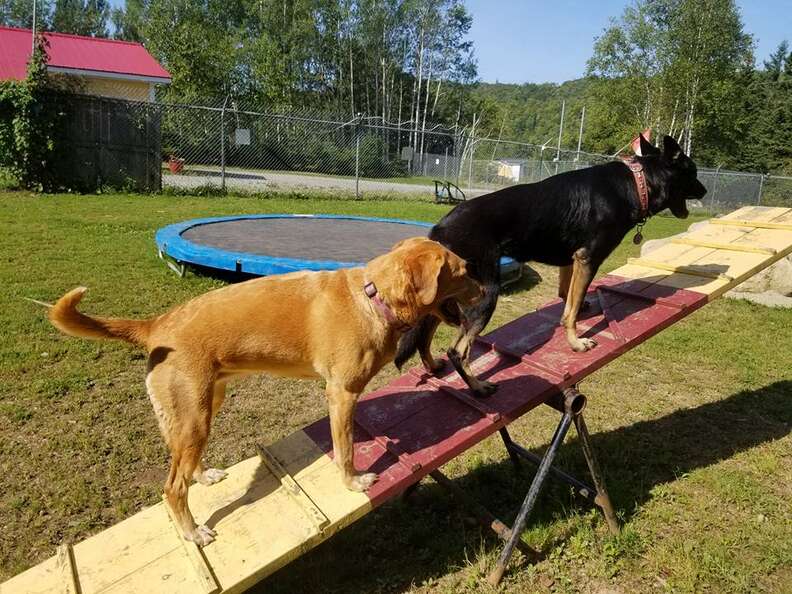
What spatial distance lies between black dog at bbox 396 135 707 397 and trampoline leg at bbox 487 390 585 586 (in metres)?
0.47

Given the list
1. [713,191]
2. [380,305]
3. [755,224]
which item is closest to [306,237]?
[755,224]

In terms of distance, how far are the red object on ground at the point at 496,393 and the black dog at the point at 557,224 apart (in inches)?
7.2

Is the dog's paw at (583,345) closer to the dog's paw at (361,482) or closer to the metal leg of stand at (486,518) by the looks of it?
the metal leg of stand at (486,518)

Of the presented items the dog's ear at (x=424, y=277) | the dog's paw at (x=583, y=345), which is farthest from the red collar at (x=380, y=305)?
the dog's paw at (x=583, y=345)

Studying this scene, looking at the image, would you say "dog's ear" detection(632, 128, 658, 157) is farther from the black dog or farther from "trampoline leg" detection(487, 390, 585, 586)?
"trampoline leg" detection(487, 390, 585, 586)

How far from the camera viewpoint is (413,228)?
37.9 ft

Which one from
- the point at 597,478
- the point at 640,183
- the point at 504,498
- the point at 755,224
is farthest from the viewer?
the point at 755,224

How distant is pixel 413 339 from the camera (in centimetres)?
353

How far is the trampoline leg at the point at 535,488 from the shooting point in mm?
2938

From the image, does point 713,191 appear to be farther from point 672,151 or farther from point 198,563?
point 198,563

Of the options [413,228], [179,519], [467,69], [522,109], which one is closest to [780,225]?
[179,519]

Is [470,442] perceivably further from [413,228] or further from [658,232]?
[658,232]

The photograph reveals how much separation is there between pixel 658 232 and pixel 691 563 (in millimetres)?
15418

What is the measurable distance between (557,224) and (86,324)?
2985 millimetres
